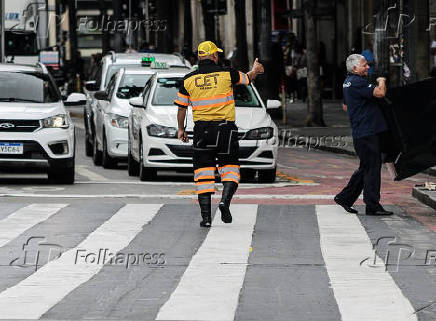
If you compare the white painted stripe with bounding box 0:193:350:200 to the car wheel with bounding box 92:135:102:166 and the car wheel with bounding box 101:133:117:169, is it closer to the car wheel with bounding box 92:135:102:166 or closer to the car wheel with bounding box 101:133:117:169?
the car wheel with bounding box 101:133:117:169

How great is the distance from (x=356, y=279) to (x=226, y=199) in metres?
3.69

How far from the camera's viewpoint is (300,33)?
51.8 m

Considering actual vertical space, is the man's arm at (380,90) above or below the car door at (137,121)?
above

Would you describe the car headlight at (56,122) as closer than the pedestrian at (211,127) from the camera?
No

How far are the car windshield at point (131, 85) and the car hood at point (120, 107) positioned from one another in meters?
0.27

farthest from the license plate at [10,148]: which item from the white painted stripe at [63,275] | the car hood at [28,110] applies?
the white painted stripe at [63,275]

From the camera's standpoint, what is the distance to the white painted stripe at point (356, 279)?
9.02 m

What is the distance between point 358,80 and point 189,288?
5.58 m

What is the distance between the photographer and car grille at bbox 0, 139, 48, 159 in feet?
61.5

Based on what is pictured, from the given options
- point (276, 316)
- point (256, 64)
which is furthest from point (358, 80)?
point (276, 316)

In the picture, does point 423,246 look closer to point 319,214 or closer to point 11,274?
point 319,214

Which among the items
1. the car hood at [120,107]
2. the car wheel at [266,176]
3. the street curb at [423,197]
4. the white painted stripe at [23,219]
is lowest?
the car wheel at [266,176]

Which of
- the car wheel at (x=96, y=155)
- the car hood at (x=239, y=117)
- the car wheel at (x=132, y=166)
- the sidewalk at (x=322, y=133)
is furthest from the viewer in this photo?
the sidewalk at (x=322, y=133)
